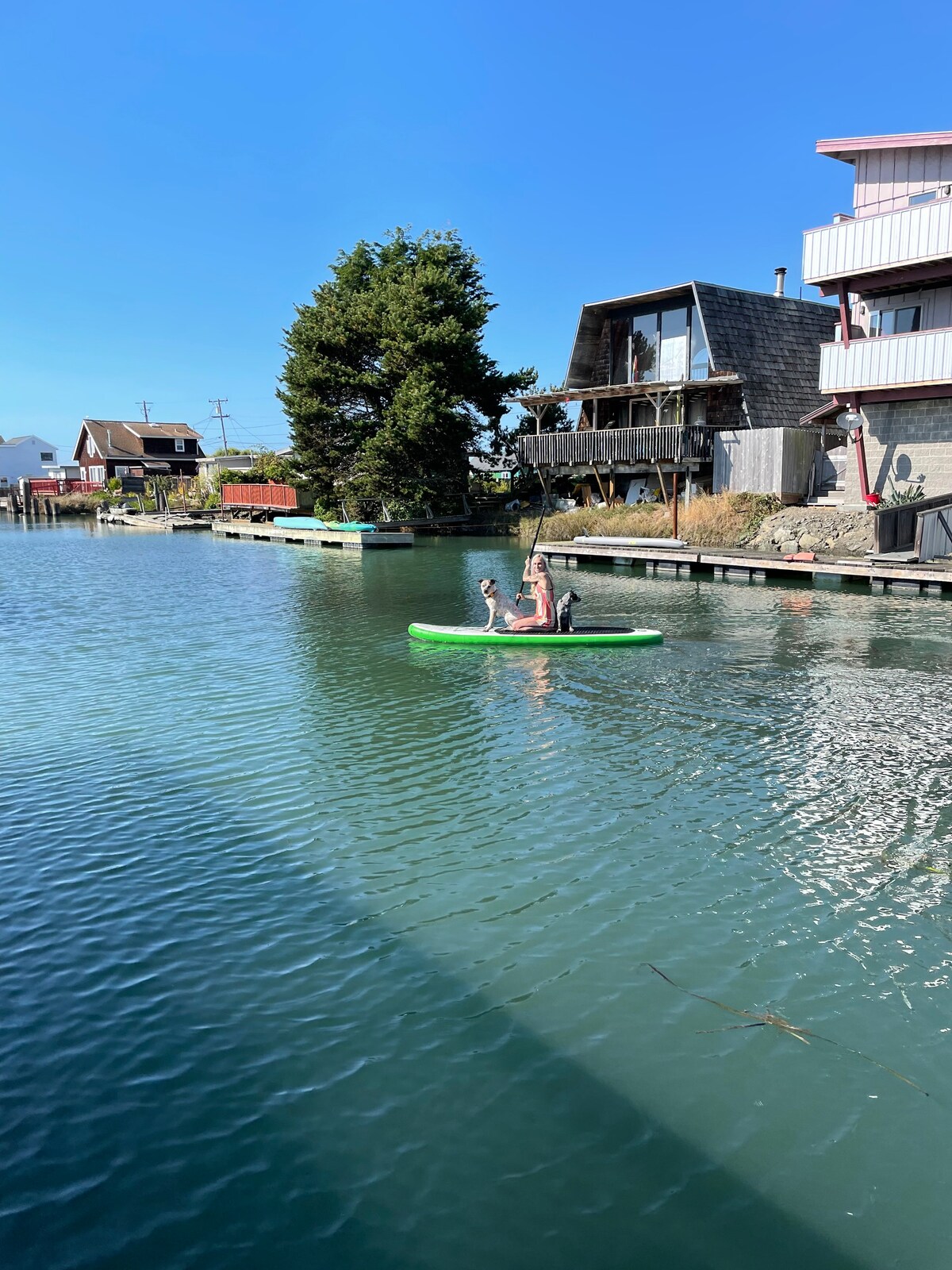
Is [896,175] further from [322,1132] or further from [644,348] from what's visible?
[322,1132]

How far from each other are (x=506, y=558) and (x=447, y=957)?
27.8m

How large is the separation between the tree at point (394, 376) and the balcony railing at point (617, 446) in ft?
14.8

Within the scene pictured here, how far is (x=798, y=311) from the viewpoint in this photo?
38.7 meters

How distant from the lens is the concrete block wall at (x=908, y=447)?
26344mm

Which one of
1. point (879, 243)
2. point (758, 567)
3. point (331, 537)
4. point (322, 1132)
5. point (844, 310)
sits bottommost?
point (322, 1132)

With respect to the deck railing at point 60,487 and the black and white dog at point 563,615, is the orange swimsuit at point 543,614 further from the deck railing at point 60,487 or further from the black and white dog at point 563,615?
the deck railing at point 60,487

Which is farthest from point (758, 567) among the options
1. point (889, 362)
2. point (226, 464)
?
point (226, 464)

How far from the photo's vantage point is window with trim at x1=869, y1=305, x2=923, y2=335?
2681cm

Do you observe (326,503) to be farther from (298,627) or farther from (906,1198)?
(906,1198)

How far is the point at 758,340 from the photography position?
36750mm

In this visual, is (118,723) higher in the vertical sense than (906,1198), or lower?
higher

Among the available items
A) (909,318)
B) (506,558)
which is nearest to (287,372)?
(506,558)

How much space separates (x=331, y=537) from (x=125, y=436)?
2430 inches

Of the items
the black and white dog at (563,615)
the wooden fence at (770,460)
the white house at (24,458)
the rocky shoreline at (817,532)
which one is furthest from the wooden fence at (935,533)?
the white house at (24,458)
